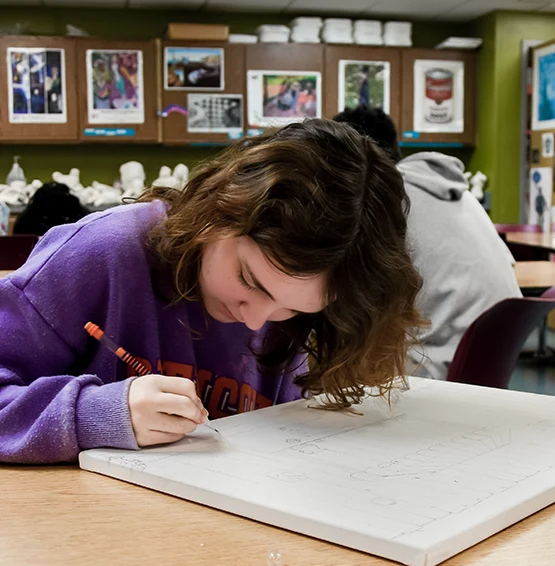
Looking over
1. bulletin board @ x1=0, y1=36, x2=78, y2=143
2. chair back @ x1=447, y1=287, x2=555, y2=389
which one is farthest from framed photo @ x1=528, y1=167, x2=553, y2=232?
chair back @ x1=447, y1=287, x2=555, y2=389

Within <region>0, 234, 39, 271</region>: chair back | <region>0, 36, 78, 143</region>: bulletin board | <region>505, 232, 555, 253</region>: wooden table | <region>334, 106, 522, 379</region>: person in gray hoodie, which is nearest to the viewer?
<region>334, 106, 522, 379</region>: person in gray hoodie

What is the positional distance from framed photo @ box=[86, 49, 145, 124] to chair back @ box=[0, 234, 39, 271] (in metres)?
2.99

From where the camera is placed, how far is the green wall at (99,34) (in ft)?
19.9

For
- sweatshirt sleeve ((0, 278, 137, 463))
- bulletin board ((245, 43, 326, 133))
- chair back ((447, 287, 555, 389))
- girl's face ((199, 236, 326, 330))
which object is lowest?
chair back ((447, 287, 555, 389))

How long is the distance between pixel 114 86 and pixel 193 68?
1.92 feet

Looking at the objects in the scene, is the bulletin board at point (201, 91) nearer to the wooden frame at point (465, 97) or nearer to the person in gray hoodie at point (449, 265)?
the wooden frame at point (465, 97)

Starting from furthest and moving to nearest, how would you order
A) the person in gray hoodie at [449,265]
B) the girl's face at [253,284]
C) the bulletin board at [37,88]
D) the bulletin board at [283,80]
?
the bulletin board at [283,80] < the bulletin board at [37,88] < the person in gray hoodie at [449,265] < the girl's face at [253,284]

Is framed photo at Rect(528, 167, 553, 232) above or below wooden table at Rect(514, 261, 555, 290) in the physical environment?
above

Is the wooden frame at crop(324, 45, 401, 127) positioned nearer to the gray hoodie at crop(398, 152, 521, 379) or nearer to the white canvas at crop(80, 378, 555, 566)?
the gray hoodie at crop(398, 152, 521, 379)

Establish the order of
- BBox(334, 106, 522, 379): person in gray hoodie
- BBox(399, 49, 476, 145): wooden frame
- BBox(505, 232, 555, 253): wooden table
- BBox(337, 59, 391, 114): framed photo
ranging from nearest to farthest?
BBox(334, 106, 522, 379): person in gray hoodie → BBox(505, 232, 555, 253): wooden table → BBox(337, 59, 391, 114): framed photo → BBox(399, 49, 476, 145): wooden frame

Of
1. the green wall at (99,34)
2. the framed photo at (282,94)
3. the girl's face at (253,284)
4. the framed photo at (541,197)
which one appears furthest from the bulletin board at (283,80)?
the girl's face at (253,284)

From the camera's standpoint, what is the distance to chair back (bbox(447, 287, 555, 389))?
5.65ft

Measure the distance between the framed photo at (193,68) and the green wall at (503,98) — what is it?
6.89ft

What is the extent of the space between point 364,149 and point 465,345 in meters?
0.85
